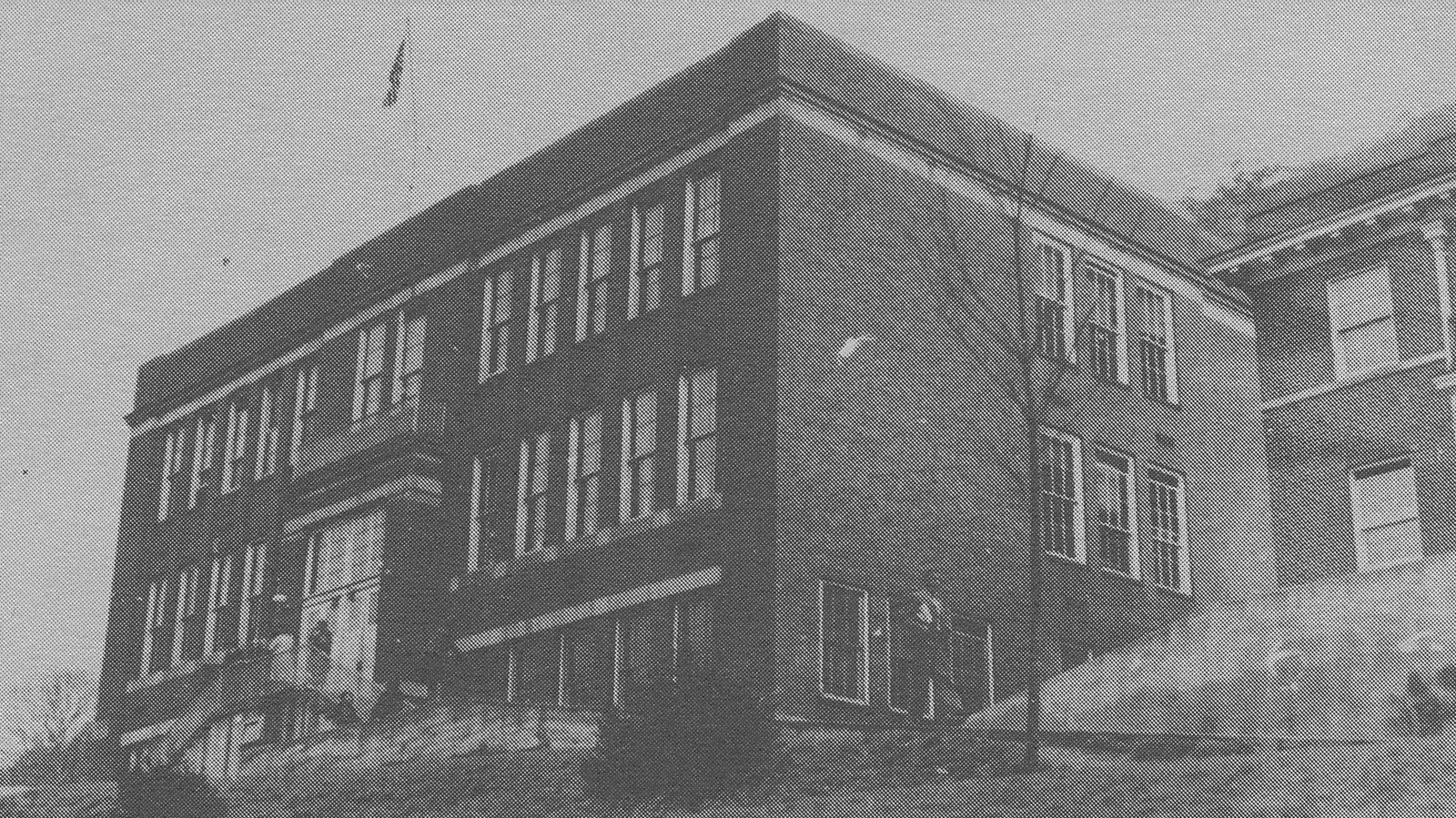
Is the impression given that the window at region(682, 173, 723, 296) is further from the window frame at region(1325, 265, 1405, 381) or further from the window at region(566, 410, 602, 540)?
the window frame at region(1325, 265, 1405, 381)

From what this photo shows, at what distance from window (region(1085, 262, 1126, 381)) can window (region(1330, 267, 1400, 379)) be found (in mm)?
4075

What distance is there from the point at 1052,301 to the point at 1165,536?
15.8ft

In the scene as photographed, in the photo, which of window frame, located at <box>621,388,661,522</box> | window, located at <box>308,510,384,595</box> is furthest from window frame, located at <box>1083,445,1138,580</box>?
window, located at <box>308,510,384,595</box>

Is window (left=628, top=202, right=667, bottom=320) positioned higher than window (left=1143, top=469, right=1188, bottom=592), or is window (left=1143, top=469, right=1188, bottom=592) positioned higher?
window (left=628, top=202, right=667, bottom=320)

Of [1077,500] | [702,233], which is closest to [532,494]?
[702,233]

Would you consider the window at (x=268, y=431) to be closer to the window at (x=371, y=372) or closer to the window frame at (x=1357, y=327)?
the window at (x=371, y=372)

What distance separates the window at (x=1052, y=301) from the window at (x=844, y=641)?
705 cm

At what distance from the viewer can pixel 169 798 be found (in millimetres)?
35406

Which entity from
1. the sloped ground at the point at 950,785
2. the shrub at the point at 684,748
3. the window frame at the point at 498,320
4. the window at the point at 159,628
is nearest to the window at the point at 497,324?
the window frame at the point at 498,320

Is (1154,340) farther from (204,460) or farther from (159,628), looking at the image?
(159,628)

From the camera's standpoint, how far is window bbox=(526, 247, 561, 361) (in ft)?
144

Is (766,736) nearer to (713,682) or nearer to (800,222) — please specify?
(713,682)

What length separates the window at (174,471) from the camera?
185 feet

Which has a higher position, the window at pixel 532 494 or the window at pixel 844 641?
the window at pixel 532 494
